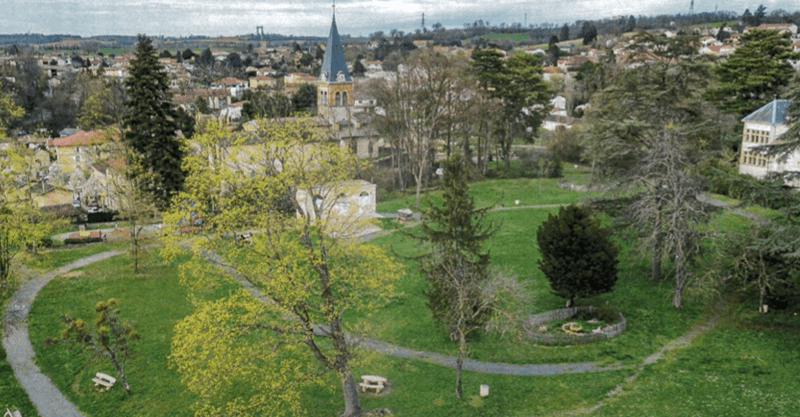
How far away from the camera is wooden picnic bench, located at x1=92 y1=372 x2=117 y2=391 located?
68.0 ft

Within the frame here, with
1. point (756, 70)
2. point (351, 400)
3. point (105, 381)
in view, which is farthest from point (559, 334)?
point (756, 70)

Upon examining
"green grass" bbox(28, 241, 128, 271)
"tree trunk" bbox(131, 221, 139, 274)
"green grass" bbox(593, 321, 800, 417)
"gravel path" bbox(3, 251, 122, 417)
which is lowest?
"gravel path" bbox(3, 251, 122, 417)

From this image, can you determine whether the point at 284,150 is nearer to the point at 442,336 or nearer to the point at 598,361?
the point at 442,336

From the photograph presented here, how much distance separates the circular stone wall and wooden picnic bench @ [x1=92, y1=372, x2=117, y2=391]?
14.8 metres

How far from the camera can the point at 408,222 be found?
38.7 m

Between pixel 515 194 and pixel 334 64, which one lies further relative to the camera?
pixel 334 64

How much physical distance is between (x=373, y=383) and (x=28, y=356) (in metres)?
13.2

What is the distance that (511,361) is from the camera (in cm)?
2192

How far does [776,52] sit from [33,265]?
48385 millimetres

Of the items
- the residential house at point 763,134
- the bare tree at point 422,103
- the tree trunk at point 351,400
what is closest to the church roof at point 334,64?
the bare tree at point 422,103

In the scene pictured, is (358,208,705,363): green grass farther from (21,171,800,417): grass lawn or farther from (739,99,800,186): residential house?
(739,99,800,186): residential house

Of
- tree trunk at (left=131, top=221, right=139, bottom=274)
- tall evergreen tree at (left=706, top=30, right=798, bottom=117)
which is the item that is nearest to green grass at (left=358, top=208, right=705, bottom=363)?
tree trunk at (left=131, top=221, right=139, bottom=274)

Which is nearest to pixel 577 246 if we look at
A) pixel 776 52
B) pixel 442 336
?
pixel 442 336

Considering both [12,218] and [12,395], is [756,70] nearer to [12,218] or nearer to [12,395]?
[12,218]
